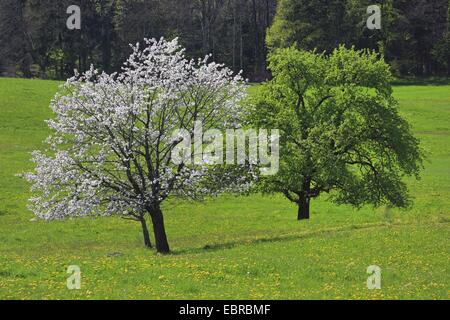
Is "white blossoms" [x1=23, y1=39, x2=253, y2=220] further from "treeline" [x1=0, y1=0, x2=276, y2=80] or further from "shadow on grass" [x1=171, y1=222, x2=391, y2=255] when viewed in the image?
"treeline" [x1=0, y1=0, x2=276, y2=80]

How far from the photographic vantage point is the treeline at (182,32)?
364 feet

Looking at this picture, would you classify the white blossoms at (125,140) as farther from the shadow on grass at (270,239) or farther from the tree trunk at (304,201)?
the tree trunk at (304,201)

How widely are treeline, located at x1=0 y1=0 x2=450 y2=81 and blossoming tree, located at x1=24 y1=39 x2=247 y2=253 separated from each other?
78.2 meters

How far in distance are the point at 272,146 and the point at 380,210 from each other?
1111cm

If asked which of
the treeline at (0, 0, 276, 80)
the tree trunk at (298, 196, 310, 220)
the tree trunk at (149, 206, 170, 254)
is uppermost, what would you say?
Answer: the treeline at (0, 0, 276, 80)

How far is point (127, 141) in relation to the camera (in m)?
30.9

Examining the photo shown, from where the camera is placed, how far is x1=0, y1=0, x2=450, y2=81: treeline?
111 meters

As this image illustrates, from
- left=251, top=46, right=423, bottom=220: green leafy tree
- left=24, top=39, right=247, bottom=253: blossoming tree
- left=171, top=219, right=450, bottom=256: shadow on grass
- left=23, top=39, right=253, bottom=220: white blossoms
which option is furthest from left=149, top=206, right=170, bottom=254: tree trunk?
left=251, top=46, right=423, bottom=220: green leafy tree

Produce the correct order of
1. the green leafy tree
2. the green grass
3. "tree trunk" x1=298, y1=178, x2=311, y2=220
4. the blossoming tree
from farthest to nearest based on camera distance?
"tree trunk" x1=298, y1=178, x2=311, y2=220
the green leafy tree
the blossoming tree
the green grass

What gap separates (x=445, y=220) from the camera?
38625 millimetres

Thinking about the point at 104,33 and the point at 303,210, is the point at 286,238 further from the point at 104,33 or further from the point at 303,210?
the point at 104,33

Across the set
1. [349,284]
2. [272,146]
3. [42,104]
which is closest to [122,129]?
[272,146]

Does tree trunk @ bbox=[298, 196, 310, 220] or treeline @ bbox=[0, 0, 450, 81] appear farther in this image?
treeline @ bbox=[0, 0, 450, 81]

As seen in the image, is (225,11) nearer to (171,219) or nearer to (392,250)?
(171,219)
